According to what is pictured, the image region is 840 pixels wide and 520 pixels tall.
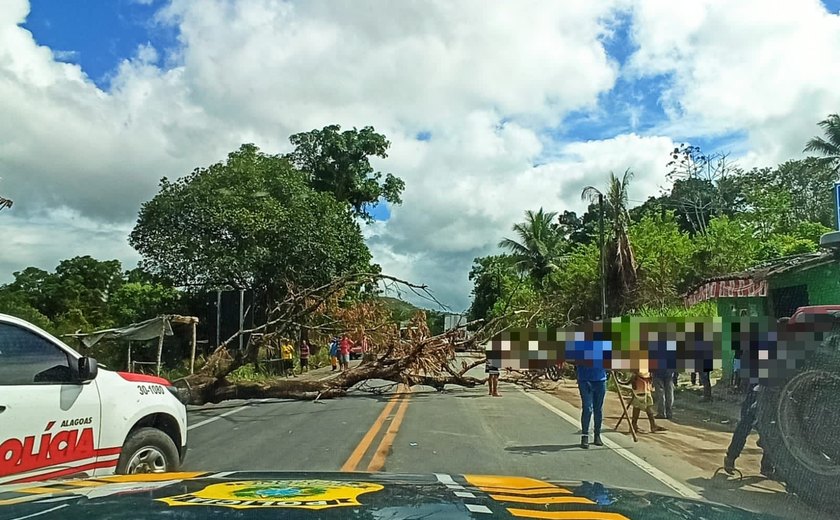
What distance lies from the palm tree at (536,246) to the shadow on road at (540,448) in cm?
3628

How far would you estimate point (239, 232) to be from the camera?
32219 mm

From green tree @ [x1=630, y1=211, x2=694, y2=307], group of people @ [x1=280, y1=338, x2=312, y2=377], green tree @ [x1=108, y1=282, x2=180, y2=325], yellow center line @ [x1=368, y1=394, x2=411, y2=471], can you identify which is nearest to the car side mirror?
yellow center line @ [x1=368, y1=394, x2=411, y2=471]

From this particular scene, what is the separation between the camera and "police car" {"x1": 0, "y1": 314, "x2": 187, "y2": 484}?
231 inches

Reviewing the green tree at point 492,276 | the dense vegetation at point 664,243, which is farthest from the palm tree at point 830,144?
the green tree at point 492,276

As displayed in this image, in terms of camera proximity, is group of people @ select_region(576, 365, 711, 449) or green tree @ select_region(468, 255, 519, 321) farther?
green tree @ select_region(468, 255, 519, 321)

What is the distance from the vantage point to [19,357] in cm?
607

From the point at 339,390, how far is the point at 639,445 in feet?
26.8

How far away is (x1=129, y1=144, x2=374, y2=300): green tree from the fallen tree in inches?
433

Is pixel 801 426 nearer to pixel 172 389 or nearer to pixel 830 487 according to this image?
pixel 830 487

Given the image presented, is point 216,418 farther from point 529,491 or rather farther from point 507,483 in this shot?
point 529,491

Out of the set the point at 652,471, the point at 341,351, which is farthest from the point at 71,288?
the point at 652,471

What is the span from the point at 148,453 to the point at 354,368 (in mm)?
12299

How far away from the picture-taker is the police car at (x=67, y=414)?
5.88m

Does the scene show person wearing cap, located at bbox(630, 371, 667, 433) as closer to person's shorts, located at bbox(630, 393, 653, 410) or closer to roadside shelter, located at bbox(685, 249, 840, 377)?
person's shorts, located at bbox(630, 393, 653, 410)
